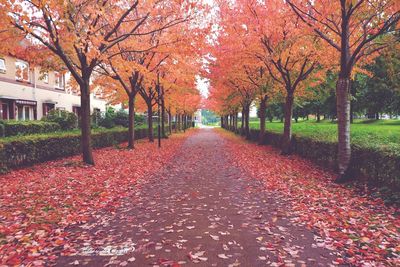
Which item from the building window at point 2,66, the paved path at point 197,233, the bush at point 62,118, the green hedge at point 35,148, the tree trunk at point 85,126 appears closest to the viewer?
the paved path at point 197,233

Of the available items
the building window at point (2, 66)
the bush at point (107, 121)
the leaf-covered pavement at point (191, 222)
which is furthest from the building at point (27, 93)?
the leaf-covered pavement at point (191, 222)

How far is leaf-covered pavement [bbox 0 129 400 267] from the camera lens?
13.3 feet

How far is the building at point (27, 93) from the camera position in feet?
73.3

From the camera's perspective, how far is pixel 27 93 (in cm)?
2483

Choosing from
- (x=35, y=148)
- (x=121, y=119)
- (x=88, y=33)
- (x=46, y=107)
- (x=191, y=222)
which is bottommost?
(x=191, y=222)

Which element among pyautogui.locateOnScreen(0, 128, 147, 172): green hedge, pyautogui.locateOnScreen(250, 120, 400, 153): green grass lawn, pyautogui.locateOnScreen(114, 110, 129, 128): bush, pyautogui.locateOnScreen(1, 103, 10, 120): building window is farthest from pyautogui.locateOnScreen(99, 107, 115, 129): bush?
pyautogui.locateOnScreen(0, 128, 147, 172): green hedge

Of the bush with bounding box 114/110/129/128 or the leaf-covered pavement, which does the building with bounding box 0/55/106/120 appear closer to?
the bush with bounding box 114/110/129/128

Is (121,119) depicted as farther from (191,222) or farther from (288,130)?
(191,222)

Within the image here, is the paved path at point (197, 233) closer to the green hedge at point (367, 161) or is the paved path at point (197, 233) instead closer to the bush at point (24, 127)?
the green hedge at point (367, 161)

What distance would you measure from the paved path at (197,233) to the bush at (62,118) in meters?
A: 19.2

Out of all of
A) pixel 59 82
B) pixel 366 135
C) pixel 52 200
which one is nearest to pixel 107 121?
pixel 59 82

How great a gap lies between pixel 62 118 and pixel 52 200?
1949 centimetres

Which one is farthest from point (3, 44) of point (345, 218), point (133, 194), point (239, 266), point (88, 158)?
point (345, 218)

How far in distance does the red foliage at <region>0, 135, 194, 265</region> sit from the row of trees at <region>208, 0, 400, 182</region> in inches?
269
